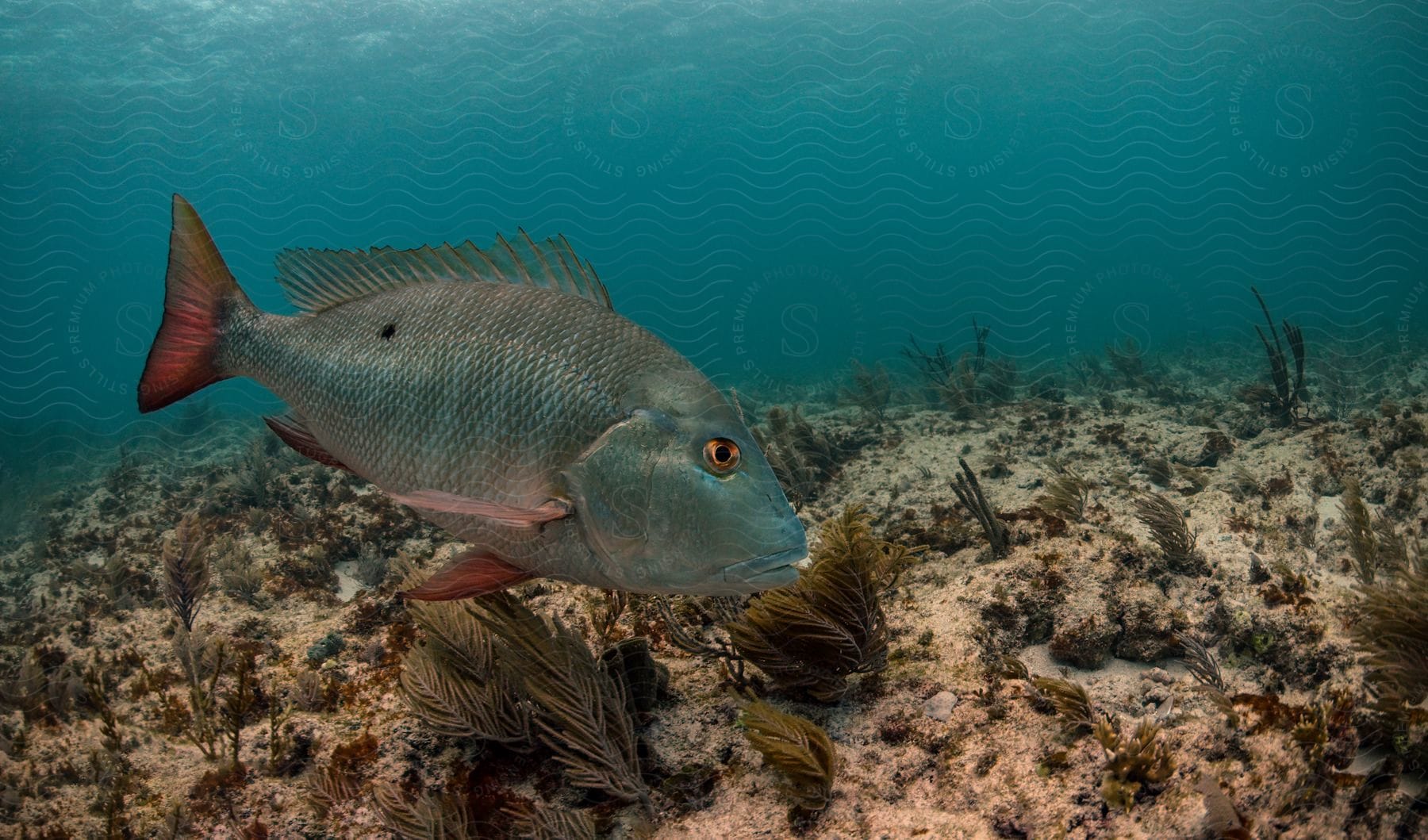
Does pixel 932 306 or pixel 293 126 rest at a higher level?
pixel 293 126

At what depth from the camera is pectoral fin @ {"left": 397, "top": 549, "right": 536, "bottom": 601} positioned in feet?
6.48

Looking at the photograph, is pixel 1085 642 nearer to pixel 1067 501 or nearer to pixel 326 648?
pixel 1067 501

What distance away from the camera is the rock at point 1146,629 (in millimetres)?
3371

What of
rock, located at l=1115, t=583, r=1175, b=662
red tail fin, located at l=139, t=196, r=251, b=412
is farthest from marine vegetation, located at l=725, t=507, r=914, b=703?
red tail fin, located at l=139, t=196, r=251, b=412

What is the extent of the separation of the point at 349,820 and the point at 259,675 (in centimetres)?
179

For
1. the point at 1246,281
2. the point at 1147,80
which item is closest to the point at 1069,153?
the point at 1147,80

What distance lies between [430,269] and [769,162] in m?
85.0

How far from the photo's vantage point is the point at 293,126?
140 ft

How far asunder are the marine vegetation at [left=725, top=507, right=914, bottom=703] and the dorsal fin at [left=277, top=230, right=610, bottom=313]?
159cm

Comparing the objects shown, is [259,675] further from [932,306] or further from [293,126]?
[932,306]

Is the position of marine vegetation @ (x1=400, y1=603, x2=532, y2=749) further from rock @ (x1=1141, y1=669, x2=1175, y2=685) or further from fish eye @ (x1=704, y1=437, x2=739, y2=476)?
rock @ (x1=1141, y1=669, x2=1175, y2=685)

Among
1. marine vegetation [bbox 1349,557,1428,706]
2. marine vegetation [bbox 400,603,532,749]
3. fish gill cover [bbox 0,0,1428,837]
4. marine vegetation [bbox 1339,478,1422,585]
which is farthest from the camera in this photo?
marine vegetation [bbox 1339,478,1422,585]

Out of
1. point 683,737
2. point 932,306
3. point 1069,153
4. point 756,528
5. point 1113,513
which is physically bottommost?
point 932,306

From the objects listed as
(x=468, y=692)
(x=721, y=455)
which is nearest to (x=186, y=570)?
(x=468, y=692)
